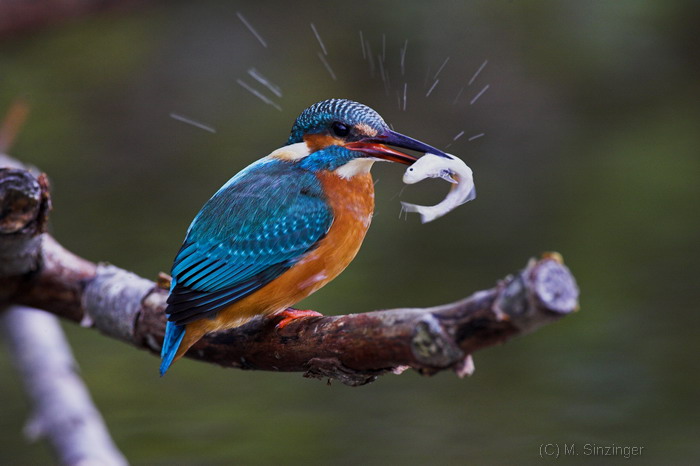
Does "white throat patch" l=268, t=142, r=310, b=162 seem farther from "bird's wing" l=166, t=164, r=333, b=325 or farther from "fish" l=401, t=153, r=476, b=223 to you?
"fish" l=401, t=153, r=476, b=223

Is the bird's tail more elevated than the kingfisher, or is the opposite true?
the kingfisher

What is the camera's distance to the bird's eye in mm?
2193

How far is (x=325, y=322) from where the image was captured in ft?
6.31

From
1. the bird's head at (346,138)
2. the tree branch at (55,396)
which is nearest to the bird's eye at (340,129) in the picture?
the bird's head at (346,138)

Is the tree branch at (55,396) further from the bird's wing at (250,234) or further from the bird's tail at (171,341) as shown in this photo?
the bird's wing at (250,234)

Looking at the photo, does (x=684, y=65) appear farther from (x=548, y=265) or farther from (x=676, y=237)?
(x=548, y=265)

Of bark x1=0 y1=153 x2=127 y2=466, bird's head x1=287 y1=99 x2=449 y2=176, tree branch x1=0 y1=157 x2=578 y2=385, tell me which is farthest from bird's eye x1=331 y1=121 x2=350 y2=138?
bark x1=0 y1=153 x2=127 y2=466

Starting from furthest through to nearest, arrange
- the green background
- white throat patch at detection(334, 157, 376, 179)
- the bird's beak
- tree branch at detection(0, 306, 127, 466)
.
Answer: the green background, tree branch at detection(0, 306, 127, 466), white throat patch at detection(334, 157, 376, 179), the bird's beak

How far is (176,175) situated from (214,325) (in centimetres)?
523

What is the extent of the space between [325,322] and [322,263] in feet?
1.07

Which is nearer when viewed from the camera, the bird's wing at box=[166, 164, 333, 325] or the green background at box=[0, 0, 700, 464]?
the bird's wing at box=[166, 164, 333, 325]

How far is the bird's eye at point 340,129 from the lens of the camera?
7.20ft

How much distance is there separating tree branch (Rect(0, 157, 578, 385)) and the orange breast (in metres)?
0.05

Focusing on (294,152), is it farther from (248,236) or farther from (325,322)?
(325,322)
